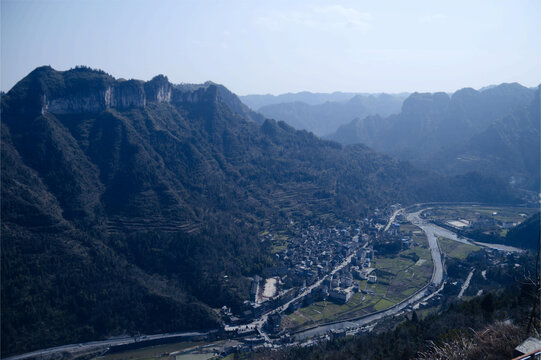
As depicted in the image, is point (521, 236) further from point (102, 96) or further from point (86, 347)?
point (102, 96)

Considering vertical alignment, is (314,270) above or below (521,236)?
below

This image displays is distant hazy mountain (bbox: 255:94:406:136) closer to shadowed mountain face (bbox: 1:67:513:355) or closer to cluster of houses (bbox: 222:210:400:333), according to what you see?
shadowed mountain face (bbox: 1:67:513:355)

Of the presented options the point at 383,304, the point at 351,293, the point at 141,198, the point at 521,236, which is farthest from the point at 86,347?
the point at 521,236

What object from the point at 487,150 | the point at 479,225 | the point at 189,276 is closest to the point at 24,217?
the point at 189,276

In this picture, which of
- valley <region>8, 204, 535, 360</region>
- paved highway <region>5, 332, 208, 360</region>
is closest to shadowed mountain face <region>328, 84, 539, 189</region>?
valley <region>8, 204, 535, 360</region>

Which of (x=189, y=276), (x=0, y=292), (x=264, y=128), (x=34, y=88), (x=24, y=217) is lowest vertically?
(x=189, y=276)

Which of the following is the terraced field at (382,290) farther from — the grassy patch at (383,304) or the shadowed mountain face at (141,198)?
the shadowed mountain face at (141,198)

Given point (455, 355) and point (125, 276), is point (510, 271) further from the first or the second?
point (125, 276)
